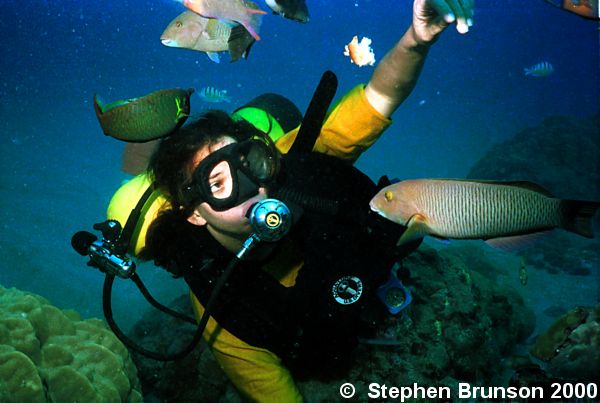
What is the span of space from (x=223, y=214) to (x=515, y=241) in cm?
202

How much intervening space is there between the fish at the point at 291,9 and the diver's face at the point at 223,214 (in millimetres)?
1314

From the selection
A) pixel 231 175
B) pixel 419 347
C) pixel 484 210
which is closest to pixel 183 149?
pixel 231 175

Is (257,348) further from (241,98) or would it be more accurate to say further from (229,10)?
(241,98)

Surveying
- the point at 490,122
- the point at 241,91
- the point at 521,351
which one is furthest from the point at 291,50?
the point at 521,351

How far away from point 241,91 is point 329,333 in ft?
354

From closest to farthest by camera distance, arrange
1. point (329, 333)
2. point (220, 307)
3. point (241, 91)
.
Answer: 1. point (329, 333)
2. point (220, 307)
3. point (241, 91)

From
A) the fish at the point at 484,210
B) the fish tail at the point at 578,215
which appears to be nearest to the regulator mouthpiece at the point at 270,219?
the fish at the point at 484,210

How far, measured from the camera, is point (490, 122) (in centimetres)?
7094

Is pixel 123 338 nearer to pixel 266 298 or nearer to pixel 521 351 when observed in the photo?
pixel 266 298

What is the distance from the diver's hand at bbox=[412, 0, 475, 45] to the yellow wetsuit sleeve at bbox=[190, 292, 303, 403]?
291cm

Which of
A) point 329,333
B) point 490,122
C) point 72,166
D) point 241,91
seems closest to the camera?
point 329,333

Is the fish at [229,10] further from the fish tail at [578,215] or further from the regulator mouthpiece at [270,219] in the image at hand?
the fish tail at [578,215]

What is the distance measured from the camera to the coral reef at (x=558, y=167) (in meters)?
12.3

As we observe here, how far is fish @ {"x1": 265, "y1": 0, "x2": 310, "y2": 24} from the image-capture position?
1.66 metres
